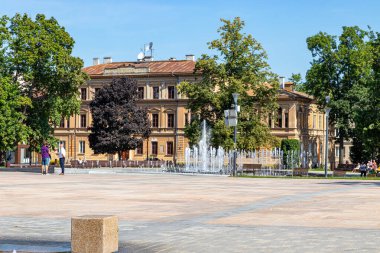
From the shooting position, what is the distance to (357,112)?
5566 cm

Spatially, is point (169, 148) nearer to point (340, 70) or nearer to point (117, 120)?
point (117, 120)

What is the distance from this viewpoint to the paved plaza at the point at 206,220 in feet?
35.8

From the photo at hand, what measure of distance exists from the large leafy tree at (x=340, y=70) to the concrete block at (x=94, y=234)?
6409cm

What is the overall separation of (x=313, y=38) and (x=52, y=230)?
64.9 meters

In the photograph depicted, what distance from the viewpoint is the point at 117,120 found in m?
73.7

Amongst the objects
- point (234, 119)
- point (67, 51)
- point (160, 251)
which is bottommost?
point (160, 251)

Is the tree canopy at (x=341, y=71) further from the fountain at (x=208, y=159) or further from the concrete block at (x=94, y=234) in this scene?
the concrete block at (x=94, y=234)

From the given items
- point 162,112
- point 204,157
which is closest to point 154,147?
point 162,112

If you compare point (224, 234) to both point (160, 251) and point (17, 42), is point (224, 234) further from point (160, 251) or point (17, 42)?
point (17, 42)

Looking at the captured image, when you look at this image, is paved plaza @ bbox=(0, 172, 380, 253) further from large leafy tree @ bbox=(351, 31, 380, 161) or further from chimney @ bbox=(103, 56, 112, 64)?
chimney @ bbox=(103, 56, 112, 64)

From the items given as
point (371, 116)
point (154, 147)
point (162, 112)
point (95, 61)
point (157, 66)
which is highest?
point (95, 61)

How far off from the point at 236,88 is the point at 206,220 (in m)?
43.2

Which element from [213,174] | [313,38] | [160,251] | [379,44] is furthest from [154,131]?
[160,251]

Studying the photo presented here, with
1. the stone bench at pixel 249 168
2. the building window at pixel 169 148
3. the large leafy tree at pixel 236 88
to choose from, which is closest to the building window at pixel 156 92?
the building window at pixel 169 148
